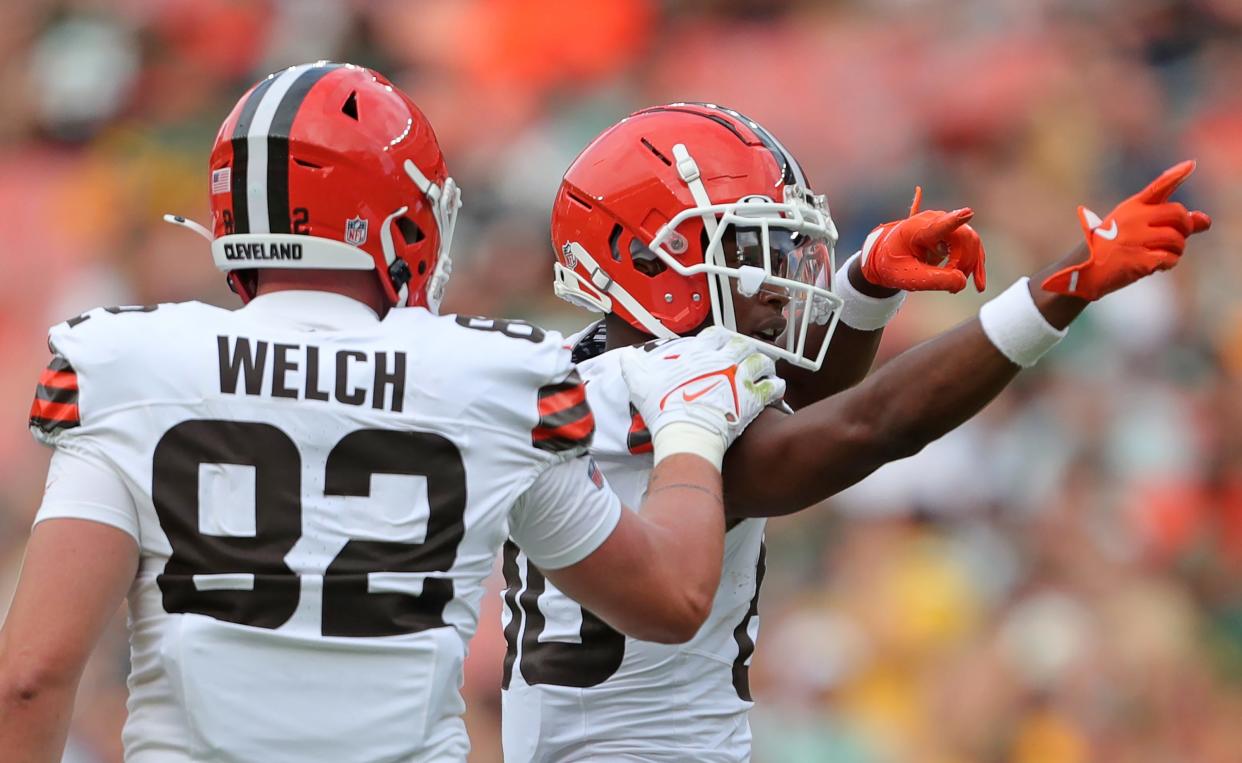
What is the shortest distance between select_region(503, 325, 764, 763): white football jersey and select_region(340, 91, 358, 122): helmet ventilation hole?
0.70 metres

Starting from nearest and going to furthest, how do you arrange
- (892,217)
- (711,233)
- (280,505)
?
(280,505), (711,233), (892,217)

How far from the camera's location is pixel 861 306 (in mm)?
3238

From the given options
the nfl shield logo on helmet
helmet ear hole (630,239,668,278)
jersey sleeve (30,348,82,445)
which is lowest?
helmet ear hole (630,239,668,278)

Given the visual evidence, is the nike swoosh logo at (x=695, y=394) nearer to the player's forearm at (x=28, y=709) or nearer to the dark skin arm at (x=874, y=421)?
the dark skin arm at (x=874, y=421)

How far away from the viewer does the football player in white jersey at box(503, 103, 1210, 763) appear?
8.45ft

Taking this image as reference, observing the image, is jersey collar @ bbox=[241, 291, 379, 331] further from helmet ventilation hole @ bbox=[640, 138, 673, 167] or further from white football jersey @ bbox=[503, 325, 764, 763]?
helmet ventilation hole @ bbox=[640, 138, 673, 167]

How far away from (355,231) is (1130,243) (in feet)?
3.54

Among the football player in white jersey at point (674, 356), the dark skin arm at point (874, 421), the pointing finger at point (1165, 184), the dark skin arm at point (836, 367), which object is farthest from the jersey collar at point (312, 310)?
the dark skin arm at point (836, 367)

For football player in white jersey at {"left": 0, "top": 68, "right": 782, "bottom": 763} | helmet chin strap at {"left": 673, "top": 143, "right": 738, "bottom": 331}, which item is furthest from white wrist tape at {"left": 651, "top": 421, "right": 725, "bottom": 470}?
helmet chin strap at {"left": 673, "top": 143, "right": 738, "bottom": 331}

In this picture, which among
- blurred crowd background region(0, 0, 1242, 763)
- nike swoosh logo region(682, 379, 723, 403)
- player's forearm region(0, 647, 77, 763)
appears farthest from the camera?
blurred crowd background region(0, 0, 1242, 763)

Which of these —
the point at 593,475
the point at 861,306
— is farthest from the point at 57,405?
the point at 861,306

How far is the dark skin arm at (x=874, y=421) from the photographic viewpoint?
239 cm

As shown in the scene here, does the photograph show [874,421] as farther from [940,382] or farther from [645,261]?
[645,261]

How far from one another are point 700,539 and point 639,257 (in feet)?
2.56
